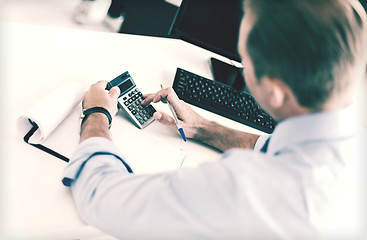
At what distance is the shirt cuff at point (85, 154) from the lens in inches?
22.7

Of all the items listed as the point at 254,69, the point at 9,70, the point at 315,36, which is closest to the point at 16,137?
the point at 9,70

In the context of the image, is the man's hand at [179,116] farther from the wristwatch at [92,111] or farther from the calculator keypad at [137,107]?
the wristwatch at [92,111]

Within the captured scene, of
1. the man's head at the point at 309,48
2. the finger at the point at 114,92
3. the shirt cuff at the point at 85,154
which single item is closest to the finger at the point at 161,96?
the finger at the point at 114,92

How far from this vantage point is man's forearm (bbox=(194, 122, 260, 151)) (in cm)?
83

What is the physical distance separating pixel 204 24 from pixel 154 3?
0.24 meters

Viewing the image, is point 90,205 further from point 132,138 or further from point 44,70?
point 44,70

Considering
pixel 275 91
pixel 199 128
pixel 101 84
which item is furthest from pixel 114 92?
pixel 275 91

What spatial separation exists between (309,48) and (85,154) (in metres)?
0.46

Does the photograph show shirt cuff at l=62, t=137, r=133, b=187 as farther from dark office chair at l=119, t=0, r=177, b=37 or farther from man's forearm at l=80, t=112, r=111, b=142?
dark office chair at l=119, t=0, r=177, b=37

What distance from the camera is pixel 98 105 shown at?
71 centimetres

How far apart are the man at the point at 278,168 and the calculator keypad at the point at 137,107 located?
219mm

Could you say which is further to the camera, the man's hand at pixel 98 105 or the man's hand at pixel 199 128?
Result: the man's hand at pixel 199 128

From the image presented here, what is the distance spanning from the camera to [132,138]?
75cm

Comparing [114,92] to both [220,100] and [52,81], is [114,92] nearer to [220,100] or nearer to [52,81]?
[52,81]
